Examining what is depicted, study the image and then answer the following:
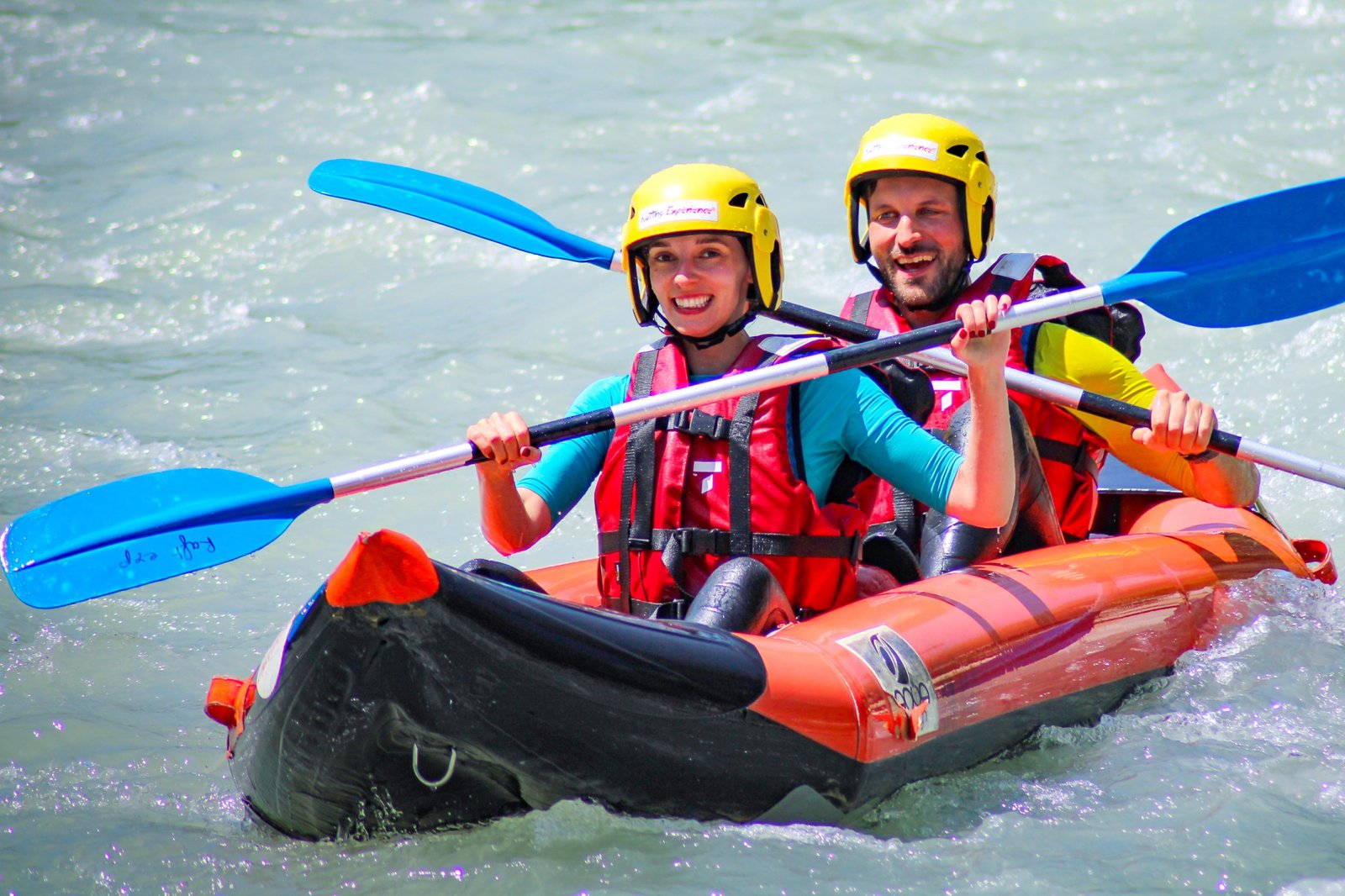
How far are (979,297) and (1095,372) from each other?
304 mm

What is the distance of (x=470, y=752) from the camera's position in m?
2.17

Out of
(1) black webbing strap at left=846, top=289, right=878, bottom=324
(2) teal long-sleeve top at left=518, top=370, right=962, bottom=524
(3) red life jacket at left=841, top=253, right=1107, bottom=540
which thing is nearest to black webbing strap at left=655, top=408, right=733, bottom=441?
(2) teal long-sleeve top at left=518, top=370, right=962, bottom=524

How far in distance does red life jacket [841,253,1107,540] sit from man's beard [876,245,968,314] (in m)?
0.03

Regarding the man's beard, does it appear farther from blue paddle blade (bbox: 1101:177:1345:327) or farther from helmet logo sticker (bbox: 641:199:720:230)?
helmet logo sticker (bbox: 641:199:720:230)

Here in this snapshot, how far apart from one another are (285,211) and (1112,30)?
489 centimetres

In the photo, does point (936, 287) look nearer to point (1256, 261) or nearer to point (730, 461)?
point (1256, 261)

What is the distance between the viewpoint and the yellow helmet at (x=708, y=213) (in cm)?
262

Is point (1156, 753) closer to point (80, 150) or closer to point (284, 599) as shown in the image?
point (284, 599)

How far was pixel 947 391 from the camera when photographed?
323 centimetres

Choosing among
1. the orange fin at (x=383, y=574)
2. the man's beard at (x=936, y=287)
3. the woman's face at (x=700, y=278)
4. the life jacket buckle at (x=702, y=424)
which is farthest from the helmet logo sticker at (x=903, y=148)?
the orange fin at (x=383, y=574)

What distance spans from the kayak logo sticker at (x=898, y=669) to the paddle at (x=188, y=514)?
18.6 inches

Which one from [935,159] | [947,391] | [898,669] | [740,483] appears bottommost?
[898,669]

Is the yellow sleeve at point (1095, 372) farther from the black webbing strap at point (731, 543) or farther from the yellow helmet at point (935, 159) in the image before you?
the black webbing strap at point (731, 543)

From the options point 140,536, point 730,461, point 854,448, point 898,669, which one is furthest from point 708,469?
point 140,536
